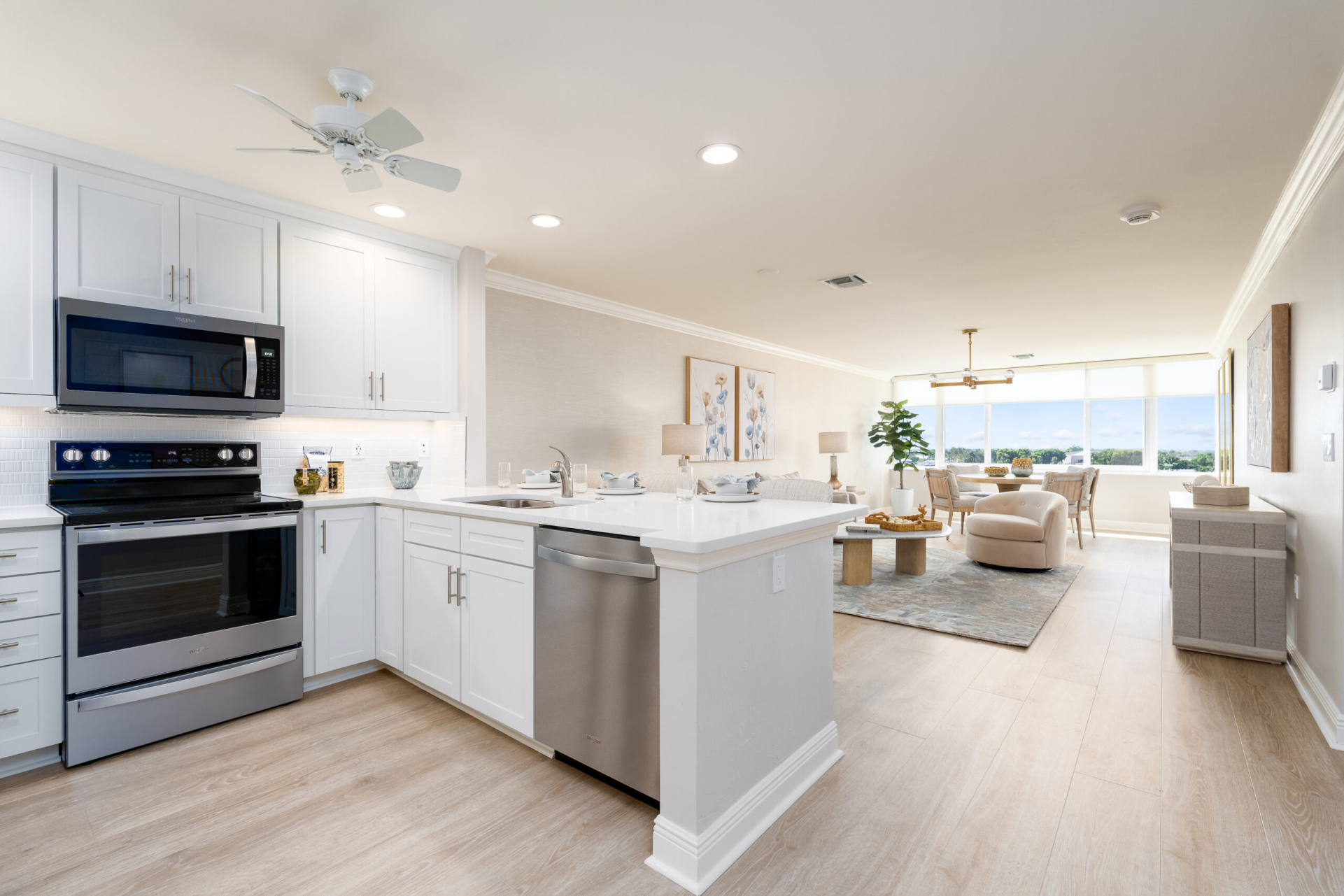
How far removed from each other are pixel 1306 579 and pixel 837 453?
5.97 metres

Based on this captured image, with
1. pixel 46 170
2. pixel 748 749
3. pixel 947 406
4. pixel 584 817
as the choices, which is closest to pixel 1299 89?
pixel 748 749

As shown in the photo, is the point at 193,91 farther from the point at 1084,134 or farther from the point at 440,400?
the point at 1084,134

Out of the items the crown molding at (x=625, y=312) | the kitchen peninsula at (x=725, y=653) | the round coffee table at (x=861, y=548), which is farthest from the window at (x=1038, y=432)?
the kitchen peninsula at (x=725, y=653)

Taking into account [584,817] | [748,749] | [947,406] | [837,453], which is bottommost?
[584,817]

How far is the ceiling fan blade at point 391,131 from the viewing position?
191 cm

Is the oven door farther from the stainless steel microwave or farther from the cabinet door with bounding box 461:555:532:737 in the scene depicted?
the cabinet door with bounding box 461:555:532:737

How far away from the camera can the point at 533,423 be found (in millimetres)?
4578

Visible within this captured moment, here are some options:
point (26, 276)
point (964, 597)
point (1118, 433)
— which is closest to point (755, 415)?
point (964, 597)

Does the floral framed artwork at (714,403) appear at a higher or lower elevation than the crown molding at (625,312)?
lower

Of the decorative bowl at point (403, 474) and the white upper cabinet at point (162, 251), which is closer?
the white upper cabinet at point (162, 251)

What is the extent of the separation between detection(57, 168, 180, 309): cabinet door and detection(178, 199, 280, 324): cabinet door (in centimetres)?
5

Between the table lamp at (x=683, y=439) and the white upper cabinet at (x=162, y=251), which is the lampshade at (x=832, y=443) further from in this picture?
the white upper cabinet at (x=162, y=251)

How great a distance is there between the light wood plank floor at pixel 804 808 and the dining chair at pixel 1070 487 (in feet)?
14.4

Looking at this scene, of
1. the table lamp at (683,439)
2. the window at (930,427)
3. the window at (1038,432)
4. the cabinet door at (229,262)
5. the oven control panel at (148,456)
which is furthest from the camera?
the window at (930,427)
